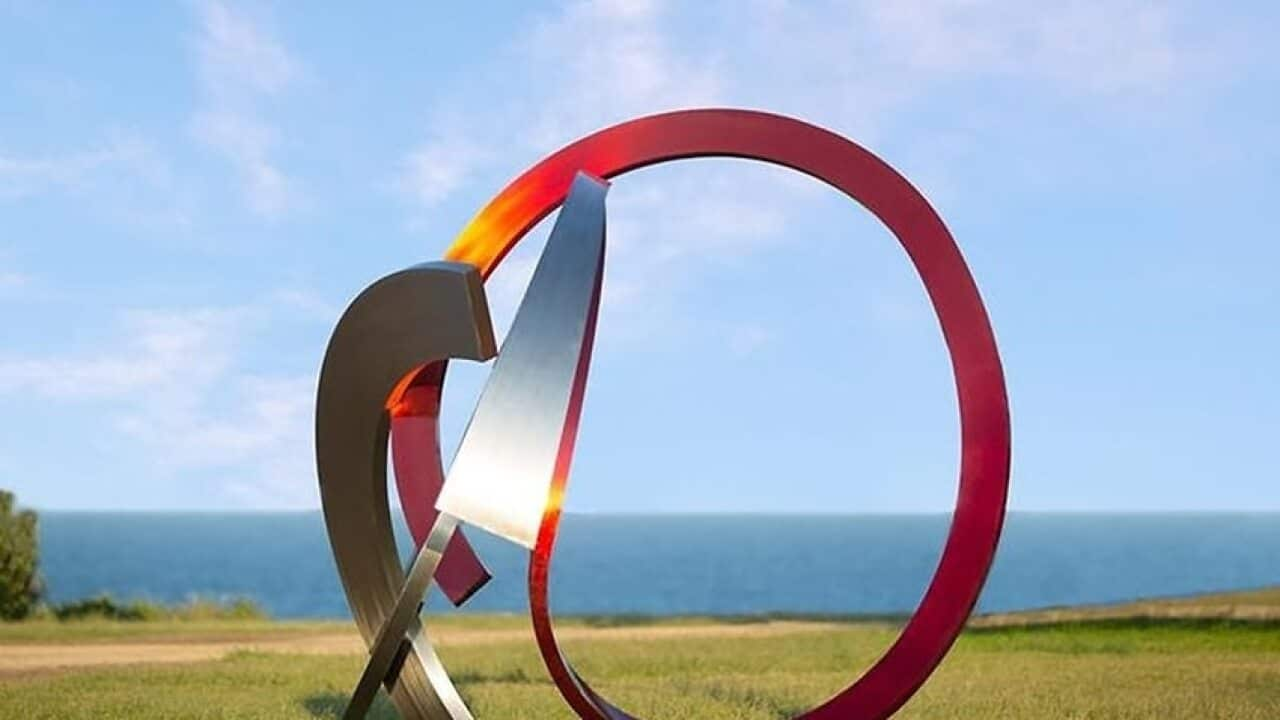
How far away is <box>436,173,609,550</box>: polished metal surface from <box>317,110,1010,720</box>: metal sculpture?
0.02 metres

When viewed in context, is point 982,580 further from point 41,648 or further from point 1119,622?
point 41,648

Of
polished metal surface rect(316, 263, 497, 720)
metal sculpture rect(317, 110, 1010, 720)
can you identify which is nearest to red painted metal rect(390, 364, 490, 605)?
metal sculpture rect(317, 110, 1010, 720)

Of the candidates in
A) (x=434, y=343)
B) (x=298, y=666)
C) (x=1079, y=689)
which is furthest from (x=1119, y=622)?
(x=434, y=343)

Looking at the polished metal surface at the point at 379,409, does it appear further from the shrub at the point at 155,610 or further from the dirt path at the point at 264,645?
the shrub at the point at 155,610

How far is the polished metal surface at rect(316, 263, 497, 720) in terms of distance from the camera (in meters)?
9.44

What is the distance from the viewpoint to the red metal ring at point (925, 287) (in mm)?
9562

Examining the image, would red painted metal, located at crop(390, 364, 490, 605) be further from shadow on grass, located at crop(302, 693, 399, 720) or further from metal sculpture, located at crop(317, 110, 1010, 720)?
shadow on grass, located at crop(302, 693, 399, 720)

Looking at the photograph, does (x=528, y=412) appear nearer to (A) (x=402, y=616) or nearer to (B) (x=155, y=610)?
(A) (x=402, y=616)

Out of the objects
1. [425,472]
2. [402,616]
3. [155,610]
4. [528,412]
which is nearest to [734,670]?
[425,472]

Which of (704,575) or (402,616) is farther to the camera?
(704,575)

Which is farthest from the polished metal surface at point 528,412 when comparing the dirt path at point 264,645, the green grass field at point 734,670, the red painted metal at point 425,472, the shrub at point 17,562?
the shrub at point 17,562

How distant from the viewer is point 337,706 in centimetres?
1344

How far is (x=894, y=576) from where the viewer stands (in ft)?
320

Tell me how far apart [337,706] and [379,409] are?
4461mm
